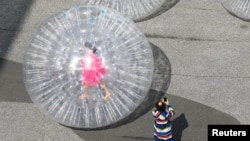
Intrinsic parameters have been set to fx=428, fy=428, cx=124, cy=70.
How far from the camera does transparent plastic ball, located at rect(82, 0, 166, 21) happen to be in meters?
7.01

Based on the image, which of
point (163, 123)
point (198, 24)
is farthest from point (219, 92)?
point (163, 123)

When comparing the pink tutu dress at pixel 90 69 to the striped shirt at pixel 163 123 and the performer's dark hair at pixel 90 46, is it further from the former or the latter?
the striped shirt at pixel 163 123

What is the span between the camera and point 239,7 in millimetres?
7523

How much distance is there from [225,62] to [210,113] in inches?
44.0

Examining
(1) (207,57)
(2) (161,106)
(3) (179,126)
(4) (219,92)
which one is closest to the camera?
(2) (161,106)

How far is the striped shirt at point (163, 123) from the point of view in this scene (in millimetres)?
5715

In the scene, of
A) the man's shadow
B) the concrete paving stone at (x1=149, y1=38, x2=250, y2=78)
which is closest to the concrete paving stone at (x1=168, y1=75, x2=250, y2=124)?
the concrete paving stone at (x1=149, y1=38, x2=250, y2=78)

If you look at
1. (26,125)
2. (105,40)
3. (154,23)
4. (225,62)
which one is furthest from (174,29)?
(26,125)

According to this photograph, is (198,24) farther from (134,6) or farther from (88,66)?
(88,66)

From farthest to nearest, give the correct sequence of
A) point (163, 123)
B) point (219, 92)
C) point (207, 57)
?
1. point (207, 57)
2. point (219, 92)
3. point (163, 123)

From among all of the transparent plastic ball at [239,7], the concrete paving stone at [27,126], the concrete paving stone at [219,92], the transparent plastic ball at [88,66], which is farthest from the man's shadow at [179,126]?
the transparent plastic ball at [239,7]

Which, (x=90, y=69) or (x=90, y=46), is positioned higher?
(x=90, y=46)

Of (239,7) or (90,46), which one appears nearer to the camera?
(90,46)

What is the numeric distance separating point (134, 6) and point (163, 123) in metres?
2.32
